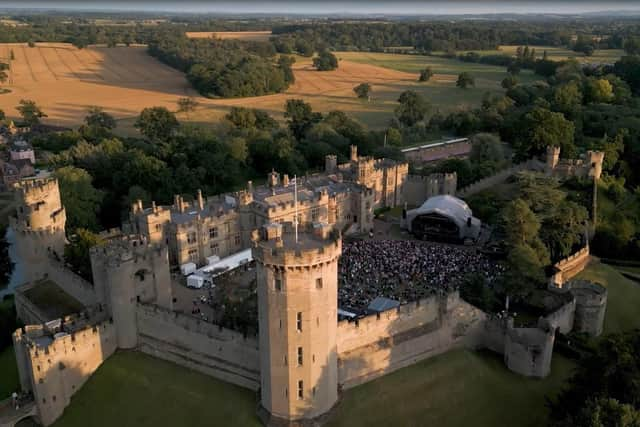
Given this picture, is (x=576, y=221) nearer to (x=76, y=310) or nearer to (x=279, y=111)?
(x=76, y=310)

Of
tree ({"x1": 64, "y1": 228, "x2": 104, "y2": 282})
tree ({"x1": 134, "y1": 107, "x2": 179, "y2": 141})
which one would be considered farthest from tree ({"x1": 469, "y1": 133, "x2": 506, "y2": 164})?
tree ({"x1": 64, "y1": 228, "x2": 104, "y2": 282})

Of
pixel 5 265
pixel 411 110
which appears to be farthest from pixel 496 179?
pixel 5 265

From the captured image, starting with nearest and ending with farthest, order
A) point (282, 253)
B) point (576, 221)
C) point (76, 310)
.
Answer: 1. point (282, 253)
2. point (76, 310)
3. point (576, 221)

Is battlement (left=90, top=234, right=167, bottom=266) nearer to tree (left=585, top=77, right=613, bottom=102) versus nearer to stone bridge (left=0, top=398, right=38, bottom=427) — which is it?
stone bridge (left=0, top=398, right=38, bottom=427)

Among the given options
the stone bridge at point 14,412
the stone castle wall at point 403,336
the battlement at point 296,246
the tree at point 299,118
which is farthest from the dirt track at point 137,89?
the battlement at point 296,246

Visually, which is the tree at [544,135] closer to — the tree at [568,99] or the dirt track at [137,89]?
the tree at [568,99]

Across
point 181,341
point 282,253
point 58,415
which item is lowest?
point 58,415

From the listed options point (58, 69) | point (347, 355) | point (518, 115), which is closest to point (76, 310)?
point (347, 355)
